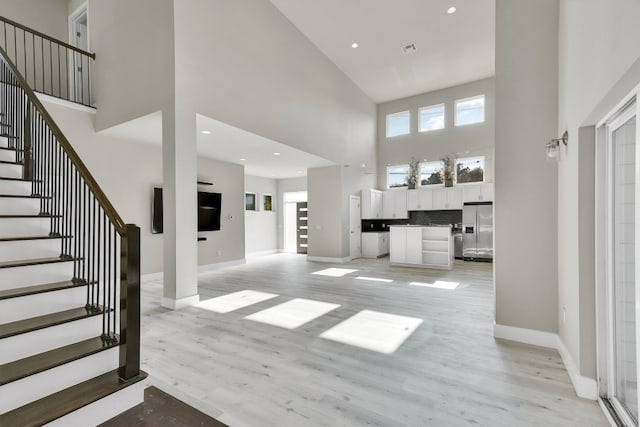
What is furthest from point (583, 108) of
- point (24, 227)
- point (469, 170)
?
point (469, 170)

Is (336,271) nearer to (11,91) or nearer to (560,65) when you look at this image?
(560,65)

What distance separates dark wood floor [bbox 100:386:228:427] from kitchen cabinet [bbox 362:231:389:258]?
763 centimetres

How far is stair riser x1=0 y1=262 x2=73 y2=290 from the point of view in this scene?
2.19 meters

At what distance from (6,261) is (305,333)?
2.69 meters

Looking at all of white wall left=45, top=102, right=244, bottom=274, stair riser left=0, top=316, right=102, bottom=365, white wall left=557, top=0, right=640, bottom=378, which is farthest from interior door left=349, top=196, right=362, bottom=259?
stair riser left=0, top=316, right=102, bottom=365

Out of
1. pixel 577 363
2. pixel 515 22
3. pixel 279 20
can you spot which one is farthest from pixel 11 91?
pixel 577 363

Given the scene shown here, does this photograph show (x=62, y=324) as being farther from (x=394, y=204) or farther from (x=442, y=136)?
(x=442, y=136)

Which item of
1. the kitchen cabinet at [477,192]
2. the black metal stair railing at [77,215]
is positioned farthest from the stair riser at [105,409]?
the kitchen cabinet at [477,192]

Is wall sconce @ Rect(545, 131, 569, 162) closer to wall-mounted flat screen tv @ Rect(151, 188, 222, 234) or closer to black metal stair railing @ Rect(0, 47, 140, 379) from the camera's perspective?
black metal stair railing @ Rect(0, 47, 140, 379)

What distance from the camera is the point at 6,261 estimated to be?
2.38 meters

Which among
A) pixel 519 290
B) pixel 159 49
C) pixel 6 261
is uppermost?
pixel 159 49

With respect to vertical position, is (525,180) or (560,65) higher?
(560,65)

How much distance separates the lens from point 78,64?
19.5 ft

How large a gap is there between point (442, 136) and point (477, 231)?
3.31 metres
